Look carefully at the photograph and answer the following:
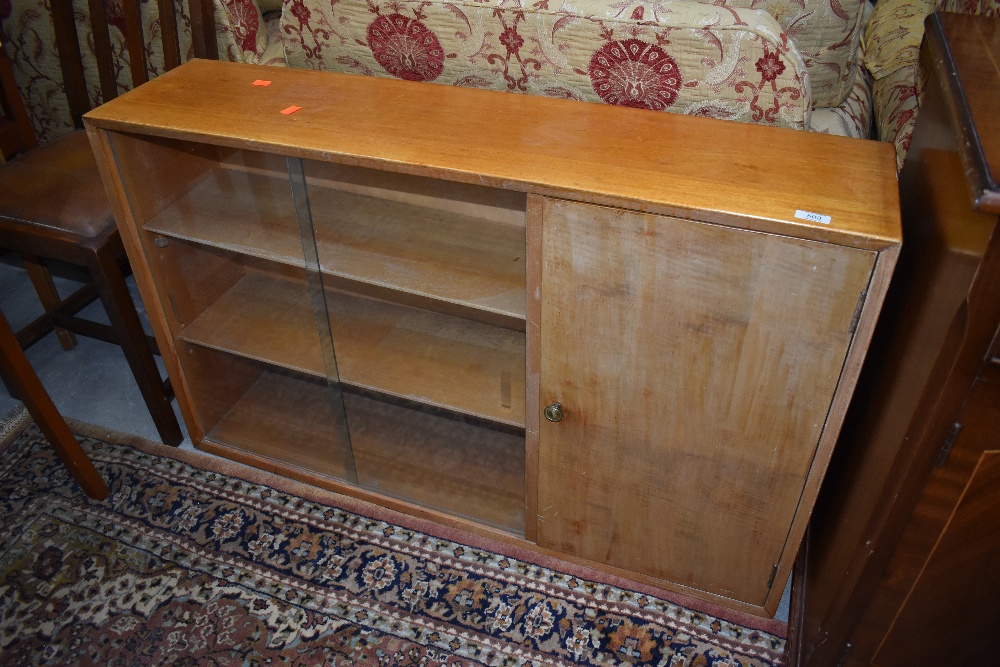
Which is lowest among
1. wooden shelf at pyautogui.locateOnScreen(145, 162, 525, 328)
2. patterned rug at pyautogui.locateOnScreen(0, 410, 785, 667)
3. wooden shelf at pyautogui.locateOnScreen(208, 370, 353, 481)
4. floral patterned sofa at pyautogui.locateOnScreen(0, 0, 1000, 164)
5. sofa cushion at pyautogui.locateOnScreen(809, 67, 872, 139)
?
patterned rug at pyautogui.locateOnScreen(0, 410, 785, 667)

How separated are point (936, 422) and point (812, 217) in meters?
0.29

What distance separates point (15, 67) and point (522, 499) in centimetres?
195

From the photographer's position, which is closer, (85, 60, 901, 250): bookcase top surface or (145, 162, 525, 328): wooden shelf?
(85, 60, 901, 250): bookcase top surface

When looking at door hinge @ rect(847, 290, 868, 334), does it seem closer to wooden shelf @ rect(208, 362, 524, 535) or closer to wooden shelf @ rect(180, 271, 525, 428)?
wooden shelf @ rect(180, 271, 525, 428)

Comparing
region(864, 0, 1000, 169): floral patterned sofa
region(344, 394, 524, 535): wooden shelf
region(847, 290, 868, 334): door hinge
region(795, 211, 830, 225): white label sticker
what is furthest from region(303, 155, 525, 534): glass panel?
region(864, 0, 1000, 169): floral patterned sofa

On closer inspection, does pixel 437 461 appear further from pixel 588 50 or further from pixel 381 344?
pixel 588 50

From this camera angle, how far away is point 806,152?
1.17 metres

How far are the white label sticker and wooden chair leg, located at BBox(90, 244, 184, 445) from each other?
131 centimetres

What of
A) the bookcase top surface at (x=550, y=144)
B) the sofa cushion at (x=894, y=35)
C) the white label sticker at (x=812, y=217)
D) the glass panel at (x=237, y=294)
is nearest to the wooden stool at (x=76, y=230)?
the glass panel at (x=237, y=294)

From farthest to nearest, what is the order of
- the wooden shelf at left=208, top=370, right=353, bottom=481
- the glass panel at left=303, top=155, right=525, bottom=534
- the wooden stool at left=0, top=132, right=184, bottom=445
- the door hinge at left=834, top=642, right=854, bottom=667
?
1. the wooden shelf at left=208, top=370, right=353, bottom=481
2. the wooden stool at left=0, top=132, right=184, bottom=445
3. the glass panel at left=303, top=155, right=525, bottom=534
4. the door hinge at left=834, top=642, right=854, bottom=667

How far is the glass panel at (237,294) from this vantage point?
1.45 m

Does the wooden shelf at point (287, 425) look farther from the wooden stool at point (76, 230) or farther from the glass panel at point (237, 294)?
the wooden stool at point (76, 230)

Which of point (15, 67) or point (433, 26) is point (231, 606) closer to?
point (433, 26)

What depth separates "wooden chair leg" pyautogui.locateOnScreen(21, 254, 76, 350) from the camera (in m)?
2.02
